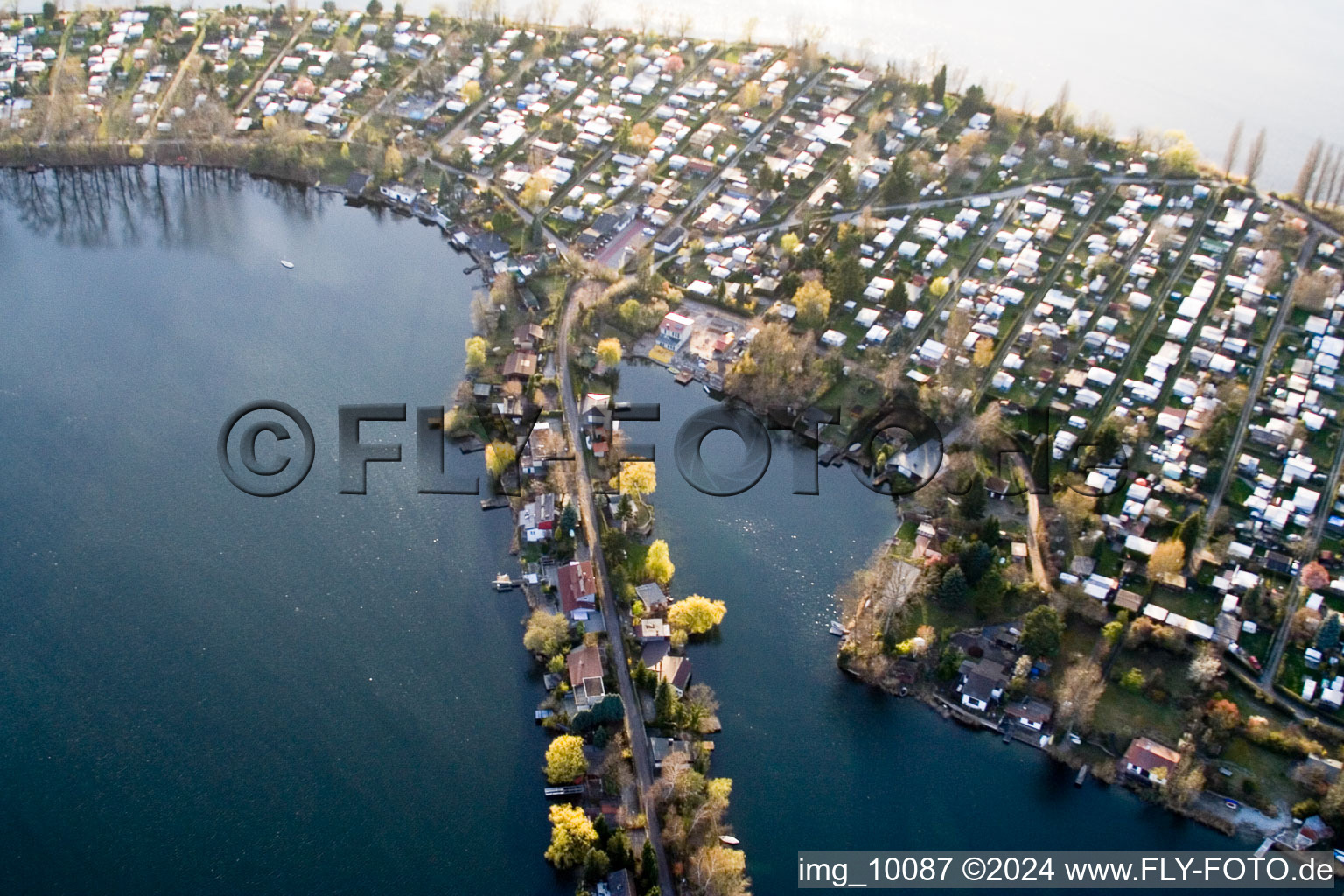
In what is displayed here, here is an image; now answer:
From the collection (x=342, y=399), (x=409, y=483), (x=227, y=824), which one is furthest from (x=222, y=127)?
(x=227, y=824)

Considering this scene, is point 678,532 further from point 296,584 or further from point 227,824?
point 227,824

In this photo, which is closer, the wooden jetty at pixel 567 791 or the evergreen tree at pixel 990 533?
the wooden jetty at pixel 567 791

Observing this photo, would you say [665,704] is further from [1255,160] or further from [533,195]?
[1255,160]

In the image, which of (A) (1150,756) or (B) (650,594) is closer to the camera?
(A) (1150,756)

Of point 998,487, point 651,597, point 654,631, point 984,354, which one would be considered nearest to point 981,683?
point 998,487

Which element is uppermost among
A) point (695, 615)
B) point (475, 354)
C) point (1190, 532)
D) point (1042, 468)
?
point (475, 354)

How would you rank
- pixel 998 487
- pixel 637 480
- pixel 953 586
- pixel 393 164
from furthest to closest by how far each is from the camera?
1. pixel 393 164
2. pixel 998 487
3. pixel 637 480
4. pixel 953 586

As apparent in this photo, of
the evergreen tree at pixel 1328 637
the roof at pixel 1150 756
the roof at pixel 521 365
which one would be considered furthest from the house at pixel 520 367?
the evergreen tree at pixel 1328 637

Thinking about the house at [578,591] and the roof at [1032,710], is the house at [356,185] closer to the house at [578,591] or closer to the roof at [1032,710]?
the house at [578,591]
